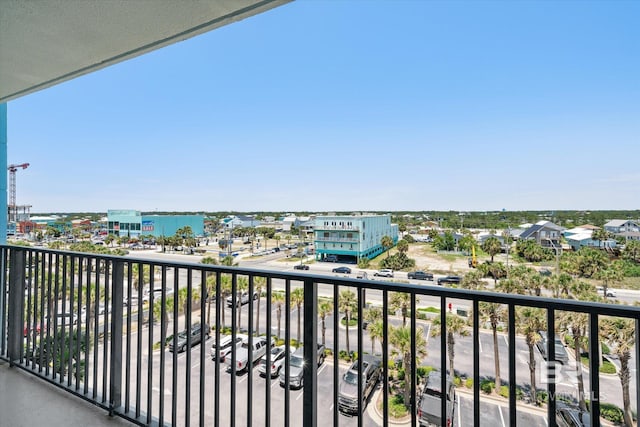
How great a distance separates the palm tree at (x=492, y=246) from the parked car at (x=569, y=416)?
2725 mm

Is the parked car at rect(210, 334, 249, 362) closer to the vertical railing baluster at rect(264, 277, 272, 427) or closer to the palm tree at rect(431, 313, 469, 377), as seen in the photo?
the vertical railing baluster at rect(264, 277, 272, 427)

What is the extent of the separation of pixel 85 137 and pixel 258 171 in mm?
5221

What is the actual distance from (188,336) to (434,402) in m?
1.17

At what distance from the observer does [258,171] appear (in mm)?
11680

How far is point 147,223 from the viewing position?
3.82 m

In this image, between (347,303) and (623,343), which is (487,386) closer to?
(623,343)

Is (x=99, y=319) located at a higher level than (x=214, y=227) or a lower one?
lower

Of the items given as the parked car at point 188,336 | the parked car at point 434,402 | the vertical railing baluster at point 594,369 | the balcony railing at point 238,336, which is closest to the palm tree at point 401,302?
the balcony railing at point 238,336

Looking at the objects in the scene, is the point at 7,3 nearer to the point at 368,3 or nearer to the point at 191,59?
the point at 191,59

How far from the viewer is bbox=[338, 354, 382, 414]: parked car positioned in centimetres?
131

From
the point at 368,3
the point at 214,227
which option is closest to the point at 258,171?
the point at 368,3

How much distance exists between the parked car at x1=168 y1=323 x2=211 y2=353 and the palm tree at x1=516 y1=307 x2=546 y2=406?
4.32 ft

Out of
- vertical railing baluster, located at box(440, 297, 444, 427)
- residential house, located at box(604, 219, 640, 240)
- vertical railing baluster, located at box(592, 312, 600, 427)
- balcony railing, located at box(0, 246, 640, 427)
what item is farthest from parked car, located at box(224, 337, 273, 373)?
residential house, located at box(604, 219, 640, 240)

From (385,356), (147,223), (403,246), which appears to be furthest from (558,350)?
(147,223)
